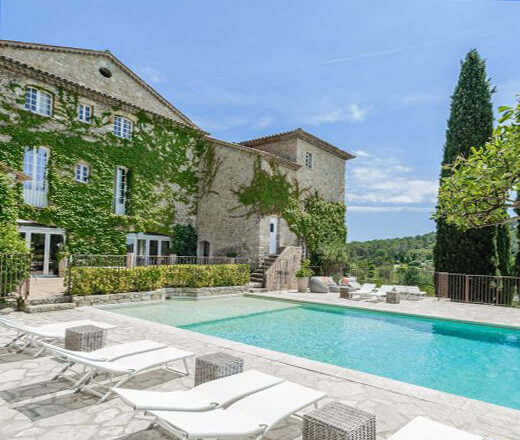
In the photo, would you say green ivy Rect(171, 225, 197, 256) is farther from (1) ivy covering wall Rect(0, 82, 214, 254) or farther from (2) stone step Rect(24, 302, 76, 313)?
(2) stone step Rect(24, 302, 76, 313)

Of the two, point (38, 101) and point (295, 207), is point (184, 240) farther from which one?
point (38, 101)

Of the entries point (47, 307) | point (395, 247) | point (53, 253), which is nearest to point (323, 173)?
point (53, 253)

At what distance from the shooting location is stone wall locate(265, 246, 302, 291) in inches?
718

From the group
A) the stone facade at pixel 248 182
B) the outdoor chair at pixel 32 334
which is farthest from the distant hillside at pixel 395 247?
the outdoor chair at pixel 32 334

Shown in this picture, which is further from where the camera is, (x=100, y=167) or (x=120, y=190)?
(x=120, y=190)

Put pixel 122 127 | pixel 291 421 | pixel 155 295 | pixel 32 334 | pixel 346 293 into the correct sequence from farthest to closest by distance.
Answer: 1. pixel 122 127
2. pixel 346 293
3. pixel 155 295
4. pixel 32 334
5. pixel 291 421

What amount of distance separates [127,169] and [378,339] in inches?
619

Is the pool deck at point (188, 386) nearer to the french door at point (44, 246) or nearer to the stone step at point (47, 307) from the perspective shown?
the stone step at point (47, 307)

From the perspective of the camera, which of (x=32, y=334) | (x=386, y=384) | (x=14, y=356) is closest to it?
(x=386, y=384)

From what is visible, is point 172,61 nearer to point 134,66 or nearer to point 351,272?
point 134,66

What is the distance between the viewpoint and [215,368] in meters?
4.15

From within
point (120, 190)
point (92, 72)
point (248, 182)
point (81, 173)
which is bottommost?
point (120, 190)

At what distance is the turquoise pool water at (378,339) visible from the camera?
663 centimetres

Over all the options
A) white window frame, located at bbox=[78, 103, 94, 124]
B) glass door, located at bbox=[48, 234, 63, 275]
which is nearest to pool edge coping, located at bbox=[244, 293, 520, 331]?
glass door, located at bbox=[48, 234, 63, 275]
